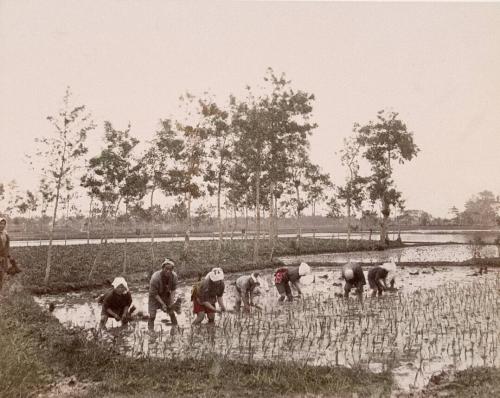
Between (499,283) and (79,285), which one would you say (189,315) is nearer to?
(79,285)

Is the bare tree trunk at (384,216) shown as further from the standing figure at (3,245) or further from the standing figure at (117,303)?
the standing figure at (3,245)

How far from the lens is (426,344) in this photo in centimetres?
799

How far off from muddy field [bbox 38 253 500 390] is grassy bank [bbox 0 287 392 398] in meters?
0.52

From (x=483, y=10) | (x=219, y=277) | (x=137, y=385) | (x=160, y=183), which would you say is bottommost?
(x=137, y=385)

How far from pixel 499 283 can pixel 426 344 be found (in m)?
8.28

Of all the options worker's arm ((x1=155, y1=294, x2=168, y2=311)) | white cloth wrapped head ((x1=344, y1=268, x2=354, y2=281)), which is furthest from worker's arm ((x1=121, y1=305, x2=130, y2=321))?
white cloth wrapped head ((x1=344, y1=268, x2=354, y2=281))

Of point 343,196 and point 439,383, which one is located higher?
point 343,196

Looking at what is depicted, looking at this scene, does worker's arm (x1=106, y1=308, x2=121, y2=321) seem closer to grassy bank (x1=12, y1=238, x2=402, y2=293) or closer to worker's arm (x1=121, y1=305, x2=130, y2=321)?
worker's arm (x1=121, y1=305, x2=130, y2=321)

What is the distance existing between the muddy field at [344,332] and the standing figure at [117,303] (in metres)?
0.28

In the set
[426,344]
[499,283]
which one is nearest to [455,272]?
[499,283]

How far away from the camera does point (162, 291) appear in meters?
9.56

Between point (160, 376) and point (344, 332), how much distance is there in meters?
3.99

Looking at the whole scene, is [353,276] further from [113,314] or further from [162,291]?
[113,314]

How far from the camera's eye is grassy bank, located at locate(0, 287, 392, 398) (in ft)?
19.0
